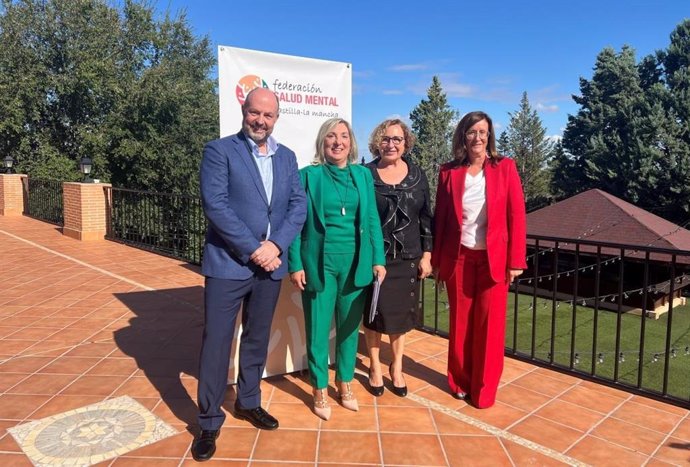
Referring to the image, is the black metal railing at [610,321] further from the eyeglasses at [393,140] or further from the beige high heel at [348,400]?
the eyeglasses at [393,140]

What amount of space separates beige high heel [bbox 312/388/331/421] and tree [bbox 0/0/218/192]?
16569 millimetres

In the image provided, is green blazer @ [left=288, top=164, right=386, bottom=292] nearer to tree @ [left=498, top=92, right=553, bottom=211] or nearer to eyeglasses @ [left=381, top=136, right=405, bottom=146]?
eyeglasses @ [left=381, top=136, right=405, bottom=146]

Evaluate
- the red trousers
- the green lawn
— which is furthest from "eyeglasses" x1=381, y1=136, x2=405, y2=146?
the green lawn

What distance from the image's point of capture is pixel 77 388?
3.07 m

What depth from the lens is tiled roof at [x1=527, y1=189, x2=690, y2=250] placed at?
18516 mm

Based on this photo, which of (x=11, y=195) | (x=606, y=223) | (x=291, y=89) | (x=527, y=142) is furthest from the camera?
(x=527, y=142)

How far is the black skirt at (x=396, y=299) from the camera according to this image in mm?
2953

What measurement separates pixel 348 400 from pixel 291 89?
81.4 inches

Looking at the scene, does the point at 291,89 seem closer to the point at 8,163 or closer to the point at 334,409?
the point at 334,409

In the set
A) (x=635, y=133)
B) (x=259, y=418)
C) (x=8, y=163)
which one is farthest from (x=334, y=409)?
(x=635, y=133)

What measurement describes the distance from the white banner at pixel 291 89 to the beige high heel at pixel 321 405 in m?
1.58

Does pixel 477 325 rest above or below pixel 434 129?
below

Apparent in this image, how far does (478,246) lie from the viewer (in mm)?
2896

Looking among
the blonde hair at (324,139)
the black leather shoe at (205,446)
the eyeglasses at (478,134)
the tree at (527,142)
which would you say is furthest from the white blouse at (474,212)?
the tree at (527,142)
